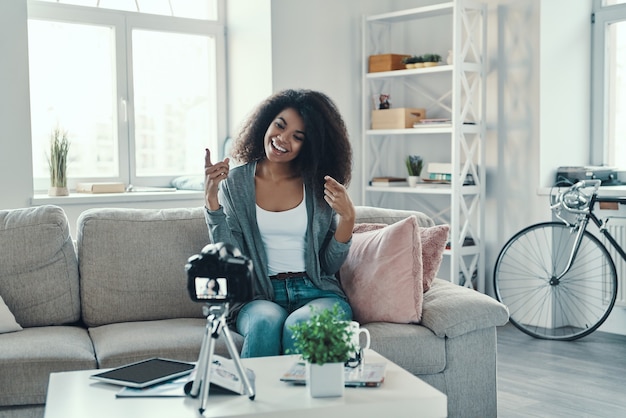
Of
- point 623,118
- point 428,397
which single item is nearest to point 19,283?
point 428,397

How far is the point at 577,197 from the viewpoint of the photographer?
4434mm

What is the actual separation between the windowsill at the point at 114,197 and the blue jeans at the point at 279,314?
199 centimetres

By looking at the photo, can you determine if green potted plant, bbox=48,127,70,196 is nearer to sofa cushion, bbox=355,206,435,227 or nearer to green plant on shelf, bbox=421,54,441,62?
sofa cushion, bbox=355,206,435,227

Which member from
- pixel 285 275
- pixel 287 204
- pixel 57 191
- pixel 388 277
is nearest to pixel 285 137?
pixel 287 204

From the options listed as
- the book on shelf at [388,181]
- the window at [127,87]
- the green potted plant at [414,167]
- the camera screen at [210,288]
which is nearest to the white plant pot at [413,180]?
the green potted plant at [414,167]

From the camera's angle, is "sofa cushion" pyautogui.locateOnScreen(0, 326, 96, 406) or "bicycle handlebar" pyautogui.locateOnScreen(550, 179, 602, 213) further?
"bicycle handlebar" pyautogui.locateOnScreen(550, 179, 602, 213)

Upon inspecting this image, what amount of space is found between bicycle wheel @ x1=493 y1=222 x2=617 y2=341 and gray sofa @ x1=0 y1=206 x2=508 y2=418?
5.75 ft

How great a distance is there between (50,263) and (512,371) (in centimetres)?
213

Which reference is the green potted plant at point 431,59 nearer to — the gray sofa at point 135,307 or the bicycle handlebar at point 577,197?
the bicycle handlebar at point 577,197

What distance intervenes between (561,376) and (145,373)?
2284 mm

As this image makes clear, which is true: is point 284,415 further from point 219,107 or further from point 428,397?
point 219,107

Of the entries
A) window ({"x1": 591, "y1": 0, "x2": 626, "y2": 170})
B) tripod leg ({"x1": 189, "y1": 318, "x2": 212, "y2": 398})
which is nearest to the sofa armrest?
tripod leg ({"x1": 189, "y1": 318, "x2": 212, "y2": 398})

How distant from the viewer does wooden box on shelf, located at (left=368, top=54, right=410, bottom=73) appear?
Answer: 5148mm

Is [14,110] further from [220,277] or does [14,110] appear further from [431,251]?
[220,277]
